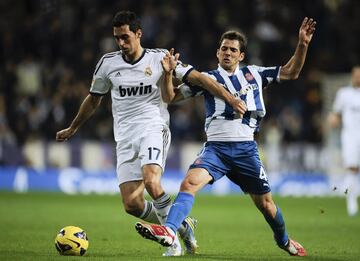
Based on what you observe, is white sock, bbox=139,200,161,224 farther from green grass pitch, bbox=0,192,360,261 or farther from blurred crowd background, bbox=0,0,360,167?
blurred crowd background, bbox=0,0,360,167

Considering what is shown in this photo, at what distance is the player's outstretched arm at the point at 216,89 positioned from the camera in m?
8.12

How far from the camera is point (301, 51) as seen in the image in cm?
849

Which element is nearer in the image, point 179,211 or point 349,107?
point 179,211

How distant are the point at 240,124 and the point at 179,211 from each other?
1179 mm

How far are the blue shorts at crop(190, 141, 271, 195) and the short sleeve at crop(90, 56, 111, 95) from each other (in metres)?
1.34

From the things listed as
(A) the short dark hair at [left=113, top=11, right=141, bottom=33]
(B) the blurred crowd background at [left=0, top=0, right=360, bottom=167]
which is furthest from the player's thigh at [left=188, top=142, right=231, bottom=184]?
(B) the blurred crowd background at [left=0, top=0, right=360, bottom=167]

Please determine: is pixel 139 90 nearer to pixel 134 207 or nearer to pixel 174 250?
pixel 134 207

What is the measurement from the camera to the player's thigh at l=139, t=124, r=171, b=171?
8492mm

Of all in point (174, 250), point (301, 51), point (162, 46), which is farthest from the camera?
point (162, 46)

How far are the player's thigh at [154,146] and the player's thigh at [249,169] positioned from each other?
0.74 metres

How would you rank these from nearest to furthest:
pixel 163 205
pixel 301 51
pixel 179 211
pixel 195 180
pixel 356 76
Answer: pixel 179 211, pixel 195 180, pixel 301 51, pixel 163 205, pixel 356 76

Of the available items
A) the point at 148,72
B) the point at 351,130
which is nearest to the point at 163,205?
the point at 148,72

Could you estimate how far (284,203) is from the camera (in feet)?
59.5

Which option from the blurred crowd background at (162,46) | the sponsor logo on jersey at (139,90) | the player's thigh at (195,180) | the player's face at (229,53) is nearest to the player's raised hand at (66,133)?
the sponsor logo on jersey at (139,90)
